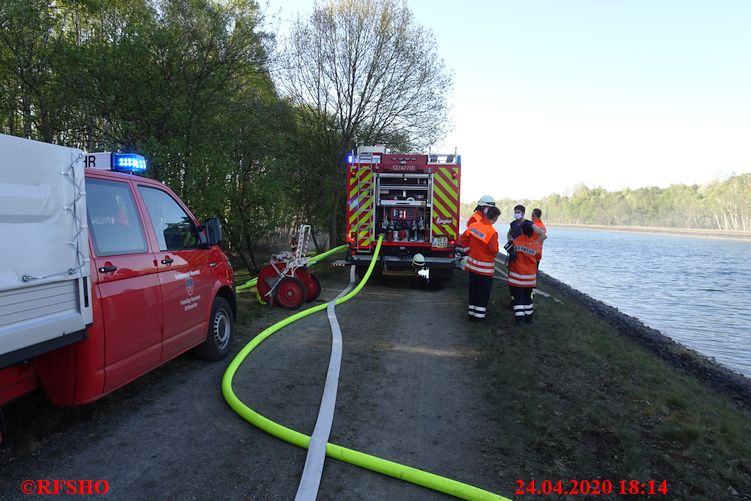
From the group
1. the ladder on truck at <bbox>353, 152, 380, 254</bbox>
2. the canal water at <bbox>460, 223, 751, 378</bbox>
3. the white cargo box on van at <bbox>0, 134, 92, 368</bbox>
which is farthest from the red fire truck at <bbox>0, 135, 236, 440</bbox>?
the canal water at <bbox>460, 223, 751, 378</bbox>

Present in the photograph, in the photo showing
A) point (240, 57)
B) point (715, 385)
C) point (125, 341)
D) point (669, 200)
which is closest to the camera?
point (125, 341)

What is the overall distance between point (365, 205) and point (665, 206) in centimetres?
14621

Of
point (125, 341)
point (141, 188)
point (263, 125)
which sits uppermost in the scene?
point (263, 125)

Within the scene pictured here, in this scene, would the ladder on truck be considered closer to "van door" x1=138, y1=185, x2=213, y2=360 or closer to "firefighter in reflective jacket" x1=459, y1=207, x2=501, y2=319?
"firefighter in reflective jacket" x1=459, y1=207, x2=501, y2=319

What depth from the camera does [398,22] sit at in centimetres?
1939

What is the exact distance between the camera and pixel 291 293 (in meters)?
8.20

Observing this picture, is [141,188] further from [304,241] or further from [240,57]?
[240,57]

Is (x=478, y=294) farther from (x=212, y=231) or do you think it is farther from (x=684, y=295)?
(x=684, y=295)

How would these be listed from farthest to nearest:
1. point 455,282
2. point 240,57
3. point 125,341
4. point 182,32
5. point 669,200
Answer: point 669,200 < point 455,282 < point 240,57 < point 182,32 < point 125,341

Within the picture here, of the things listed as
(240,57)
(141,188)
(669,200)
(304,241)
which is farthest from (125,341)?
(669,200)

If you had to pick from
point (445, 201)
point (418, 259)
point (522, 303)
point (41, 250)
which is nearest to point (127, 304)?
point (41, 250)

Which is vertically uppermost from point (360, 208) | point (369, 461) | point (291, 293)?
point (360, 208)

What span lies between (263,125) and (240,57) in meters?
1.90

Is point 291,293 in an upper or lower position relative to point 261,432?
upper
